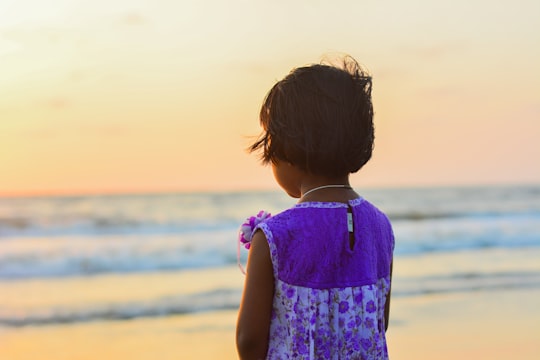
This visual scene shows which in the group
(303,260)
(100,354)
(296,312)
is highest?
(303,260)

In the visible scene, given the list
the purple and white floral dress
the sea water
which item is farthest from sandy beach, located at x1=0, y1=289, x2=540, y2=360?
the purple and white floral dress

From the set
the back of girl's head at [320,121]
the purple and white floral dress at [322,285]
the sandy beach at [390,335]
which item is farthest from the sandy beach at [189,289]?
the back of girl's head at [320,121]

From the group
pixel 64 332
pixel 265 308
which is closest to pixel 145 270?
pixel 64 332

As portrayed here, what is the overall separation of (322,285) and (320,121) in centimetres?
39

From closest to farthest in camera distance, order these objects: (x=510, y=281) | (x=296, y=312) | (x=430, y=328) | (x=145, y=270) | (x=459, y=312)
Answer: (x=296, y=312) → (x=430, y=328) → (x=459, y=312) → (x=510, y=281) → (x=145, y=270)

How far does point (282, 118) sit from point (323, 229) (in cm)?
28

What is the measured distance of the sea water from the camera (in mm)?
7984

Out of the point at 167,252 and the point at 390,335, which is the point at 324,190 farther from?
the point at 167,252

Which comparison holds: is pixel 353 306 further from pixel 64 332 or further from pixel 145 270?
pixel 145 270

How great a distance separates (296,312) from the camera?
189 centimetres

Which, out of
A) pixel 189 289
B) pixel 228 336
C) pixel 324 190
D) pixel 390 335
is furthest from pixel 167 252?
pixel 324 190

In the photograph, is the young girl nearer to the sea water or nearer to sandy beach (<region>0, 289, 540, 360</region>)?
sandy beach (<region>0, 289, 540, 360</region>)

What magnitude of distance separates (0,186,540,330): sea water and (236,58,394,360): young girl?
5.44 m

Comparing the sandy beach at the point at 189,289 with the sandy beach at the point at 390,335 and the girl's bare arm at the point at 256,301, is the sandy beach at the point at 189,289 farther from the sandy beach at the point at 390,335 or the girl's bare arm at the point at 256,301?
the girl's bare arm at the point at 256,301
